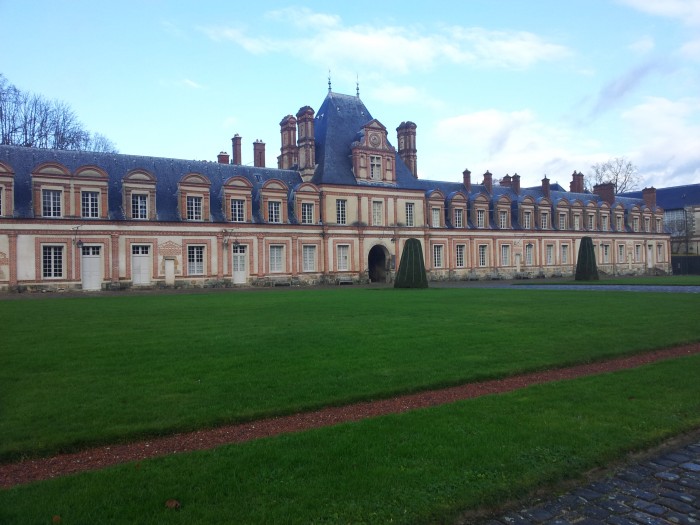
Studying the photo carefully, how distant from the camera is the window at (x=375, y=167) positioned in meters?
40.3

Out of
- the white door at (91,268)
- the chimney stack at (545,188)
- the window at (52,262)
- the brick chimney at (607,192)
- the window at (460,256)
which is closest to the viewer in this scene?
the window at (52,262)

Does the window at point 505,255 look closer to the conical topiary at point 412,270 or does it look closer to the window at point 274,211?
the conical topiary at point 412,270

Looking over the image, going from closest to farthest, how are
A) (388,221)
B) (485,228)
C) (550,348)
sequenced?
(550,348), (388,221), (485,228)

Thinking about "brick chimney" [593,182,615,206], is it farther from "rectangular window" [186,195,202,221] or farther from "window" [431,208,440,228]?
"rectangular window" [186,195,202,221]

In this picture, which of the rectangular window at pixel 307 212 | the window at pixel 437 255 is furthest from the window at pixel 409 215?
the rectangular window at pixel 307 212

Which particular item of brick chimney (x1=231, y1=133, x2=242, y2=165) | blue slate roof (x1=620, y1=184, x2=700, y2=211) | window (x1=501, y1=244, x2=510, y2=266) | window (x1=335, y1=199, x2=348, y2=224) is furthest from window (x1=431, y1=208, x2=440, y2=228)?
blue slate roof (x1=620, y1=184, x2=700, y2=211)

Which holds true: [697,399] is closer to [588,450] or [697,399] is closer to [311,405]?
[588,450]

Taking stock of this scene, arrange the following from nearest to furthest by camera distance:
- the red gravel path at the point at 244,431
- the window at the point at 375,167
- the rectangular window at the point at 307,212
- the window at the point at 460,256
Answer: the red gravel path at the point at 244,431, the rectangular window at the point at 307,212, the window at the point at 375,167, the window at the point at 460,256

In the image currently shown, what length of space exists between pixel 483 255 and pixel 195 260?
1007 inches

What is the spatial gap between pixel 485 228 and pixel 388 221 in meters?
11.1

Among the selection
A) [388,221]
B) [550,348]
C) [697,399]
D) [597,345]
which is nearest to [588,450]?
[697,399]

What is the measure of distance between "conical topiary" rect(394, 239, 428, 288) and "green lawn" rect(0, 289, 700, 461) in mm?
15151

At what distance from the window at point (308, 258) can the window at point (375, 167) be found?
287 inches

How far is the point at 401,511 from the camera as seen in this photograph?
3.92 meters
